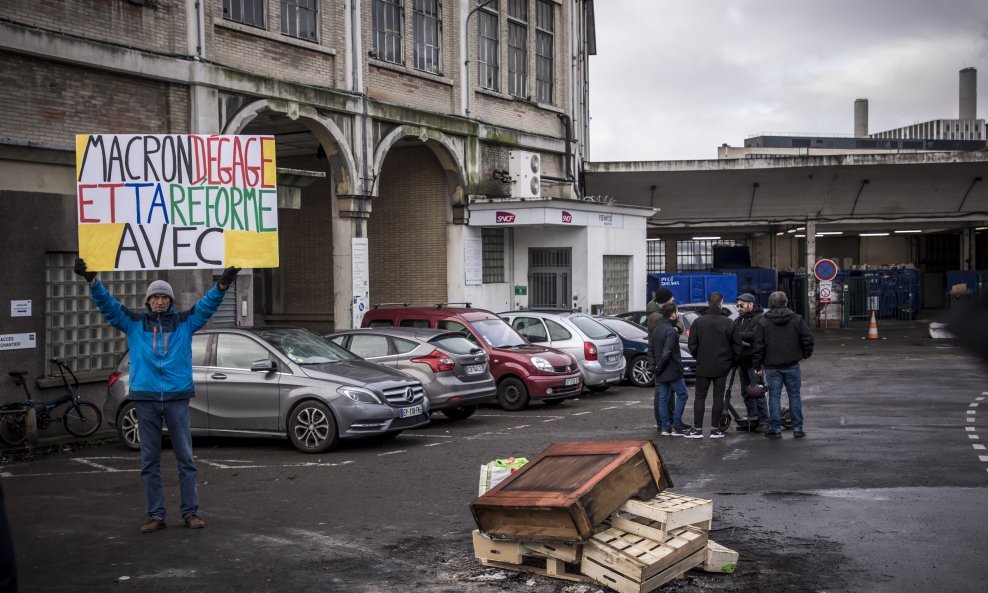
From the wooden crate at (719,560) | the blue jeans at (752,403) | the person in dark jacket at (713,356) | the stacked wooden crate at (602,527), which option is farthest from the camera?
the blue jeans at (752,403)

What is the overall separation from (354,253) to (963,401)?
519 inches

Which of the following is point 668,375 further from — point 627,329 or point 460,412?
point 627,329

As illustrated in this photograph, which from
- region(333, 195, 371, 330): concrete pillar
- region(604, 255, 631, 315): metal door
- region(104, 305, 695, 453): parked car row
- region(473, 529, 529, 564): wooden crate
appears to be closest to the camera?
region(473, 529, 529, 564): wooden crate

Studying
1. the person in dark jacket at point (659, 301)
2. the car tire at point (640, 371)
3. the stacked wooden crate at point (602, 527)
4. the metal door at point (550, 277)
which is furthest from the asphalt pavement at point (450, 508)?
the metal door at point (550, 277)

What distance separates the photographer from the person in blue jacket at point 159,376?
29.3 feet

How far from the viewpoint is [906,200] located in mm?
41812

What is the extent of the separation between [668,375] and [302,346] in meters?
4.92

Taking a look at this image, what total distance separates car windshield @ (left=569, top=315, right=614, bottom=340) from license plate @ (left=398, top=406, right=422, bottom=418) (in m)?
7.52

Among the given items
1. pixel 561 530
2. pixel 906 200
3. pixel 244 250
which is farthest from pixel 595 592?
pixel 906 200

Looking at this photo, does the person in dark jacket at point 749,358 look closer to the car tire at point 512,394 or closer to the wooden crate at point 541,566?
the car tire at point 512,394

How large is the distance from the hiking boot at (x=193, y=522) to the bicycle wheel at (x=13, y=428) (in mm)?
6826

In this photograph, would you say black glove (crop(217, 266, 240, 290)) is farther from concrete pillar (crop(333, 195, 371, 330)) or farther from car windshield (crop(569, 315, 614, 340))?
concrete pillar (crop(333, 195, 371, 330))

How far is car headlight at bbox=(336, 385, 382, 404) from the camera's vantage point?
13141 millimetres

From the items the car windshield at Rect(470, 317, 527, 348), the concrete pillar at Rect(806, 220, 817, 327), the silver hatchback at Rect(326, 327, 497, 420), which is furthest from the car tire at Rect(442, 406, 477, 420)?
the concrete pillar at Rect(806, 220, 817, 327)
